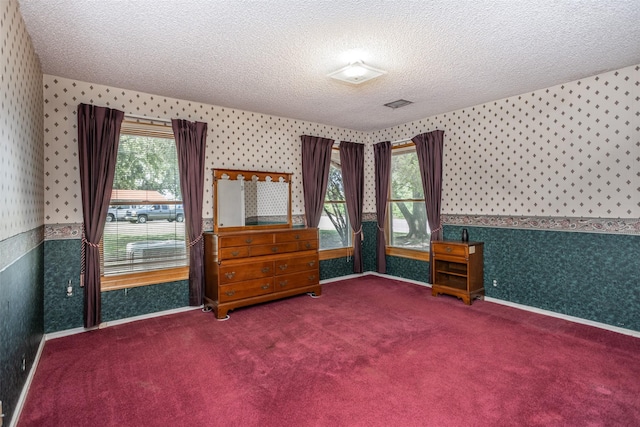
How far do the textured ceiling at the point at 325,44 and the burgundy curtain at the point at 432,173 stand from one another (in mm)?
1029

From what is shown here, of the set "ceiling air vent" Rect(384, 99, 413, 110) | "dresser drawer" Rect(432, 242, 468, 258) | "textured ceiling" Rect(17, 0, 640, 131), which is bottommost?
"dresser drawer" Rect(432, 242, 468, 258)

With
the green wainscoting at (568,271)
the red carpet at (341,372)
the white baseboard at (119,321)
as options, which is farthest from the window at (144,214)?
the green wainscoting at (568,271)

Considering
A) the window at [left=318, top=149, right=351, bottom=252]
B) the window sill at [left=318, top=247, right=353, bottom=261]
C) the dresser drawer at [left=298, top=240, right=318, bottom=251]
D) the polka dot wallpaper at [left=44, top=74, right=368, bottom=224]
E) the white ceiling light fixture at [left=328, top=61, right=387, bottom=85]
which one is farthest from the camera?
the window at [left=318, top=149, right=351, bottom=252]

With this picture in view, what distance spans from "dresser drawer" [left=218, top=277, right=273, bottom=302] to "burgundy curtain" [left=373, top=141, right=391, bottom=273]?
241 cm

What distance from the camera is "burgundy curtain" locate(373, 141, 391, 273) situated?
5.96m

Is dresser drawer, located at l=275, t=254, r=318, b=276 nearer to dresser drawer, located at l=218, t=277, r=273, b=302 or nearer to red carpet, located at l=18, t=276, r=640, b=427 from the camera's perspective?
dresser drawer, located at l=218, t=277, r=273, b=302

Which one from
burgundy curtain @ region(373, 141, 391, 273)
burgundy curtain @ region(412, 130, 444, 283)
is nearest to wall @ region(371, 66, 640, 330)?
burgundy curtain @ region(412, 130, 444, 283)

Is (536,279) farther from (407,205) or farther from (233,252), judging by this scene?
(233,252)

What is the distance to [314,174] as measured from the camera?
5520 mm

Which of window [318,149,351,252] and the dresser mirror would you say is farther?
window [318,149,351,252]

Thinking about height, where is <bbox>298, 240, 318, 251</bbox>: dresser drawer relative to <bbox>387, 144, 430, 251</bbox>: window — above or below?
below

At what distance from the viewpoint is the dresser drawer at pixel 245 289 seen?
406cm

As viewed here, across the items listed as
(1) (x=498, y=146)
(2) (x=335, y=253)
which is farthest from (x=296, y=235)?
(1) (x=498, y=146)

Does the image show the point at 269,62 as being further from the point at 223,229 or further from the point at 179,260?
the point at 179,260
